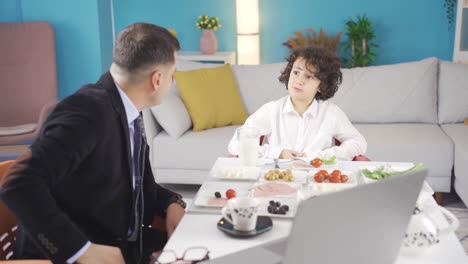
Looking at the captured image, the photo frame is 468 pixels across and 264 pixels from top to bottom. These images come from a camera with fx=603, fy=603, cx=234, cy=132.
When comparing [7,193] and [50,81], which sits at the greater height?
[7,193]

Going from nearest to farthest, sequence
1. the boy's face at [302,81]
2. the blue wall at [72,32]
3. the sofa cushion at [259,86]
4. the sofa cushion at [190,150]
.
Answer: the boy's face at [302,81] → the sofa cushion at [190,150] → the sofa cushion at [259,86] → the blue wall at [72,32]

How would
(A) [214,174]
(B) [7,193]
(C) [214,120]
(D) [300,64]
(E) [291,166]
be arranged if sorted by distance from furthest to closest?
1. (C) [214,120]
2. (D) [300,64]
3. (E) [291,166]
4. (A) [214,174]
5. (B) [7,193]

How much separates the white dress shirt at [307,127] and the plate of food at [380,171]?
20.1 inches

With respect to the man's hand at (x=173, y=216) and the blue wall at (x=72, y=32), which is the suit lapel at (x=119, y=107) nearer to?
the man's hand at (x=173, y=216)

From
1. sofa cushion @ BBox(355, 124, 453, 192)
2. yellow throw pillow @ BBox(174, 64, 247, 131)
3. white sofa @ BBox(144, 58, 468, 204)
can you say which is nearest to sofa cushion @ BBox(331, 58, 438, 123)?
white sofa @ BBox(144, 58, 468, 204)

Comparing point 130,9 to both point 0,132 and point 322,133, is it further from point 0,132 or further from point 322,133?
point 322,133

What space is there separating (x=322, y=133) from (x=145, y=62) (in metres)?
1.18

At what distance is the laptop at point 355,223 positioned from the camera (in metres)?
0.88

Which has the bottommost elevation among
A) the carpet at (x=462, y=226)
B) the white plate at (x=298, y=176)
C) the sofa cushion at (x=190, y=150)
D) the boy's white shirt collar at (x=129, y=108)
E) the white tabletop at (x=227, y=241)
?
the carpet at (x=462, y=226)

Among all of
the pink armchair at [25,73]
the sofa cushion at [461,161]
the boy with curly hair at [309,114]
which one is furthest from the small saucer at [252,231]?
the pink armchair at [25,73]

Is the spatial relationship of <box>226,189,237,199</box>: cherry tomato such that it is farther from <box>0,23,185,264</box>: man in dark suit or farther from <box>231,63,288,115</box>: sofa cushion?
<box>231,63,288,115</box>: sofa cushion

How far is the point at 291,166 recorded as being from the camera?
6.66 feet

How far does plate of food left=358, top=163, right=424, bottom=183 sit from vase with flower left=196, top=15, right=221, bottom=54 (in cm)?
369

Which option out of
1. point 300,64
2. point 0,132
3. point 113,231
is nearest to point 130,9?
point 0,132
